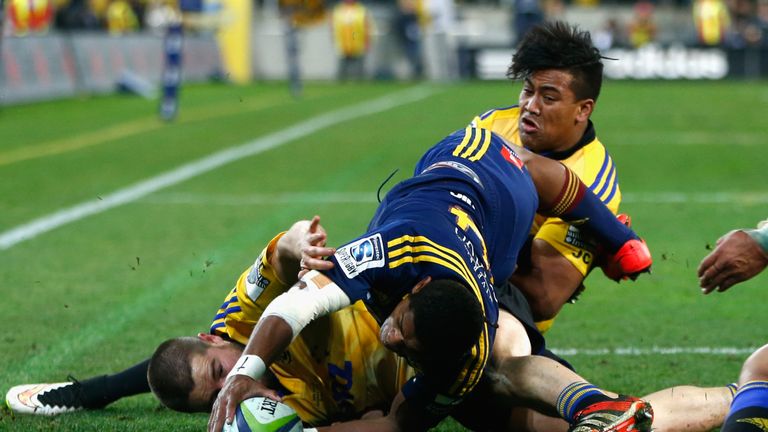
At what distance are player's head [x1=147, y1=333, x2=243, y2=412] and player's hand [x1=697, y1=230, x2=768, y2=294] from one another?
64.3 inches

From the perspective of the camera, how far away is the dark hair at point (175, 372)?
4.32 metres

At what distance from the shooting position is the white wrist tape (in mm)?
3801

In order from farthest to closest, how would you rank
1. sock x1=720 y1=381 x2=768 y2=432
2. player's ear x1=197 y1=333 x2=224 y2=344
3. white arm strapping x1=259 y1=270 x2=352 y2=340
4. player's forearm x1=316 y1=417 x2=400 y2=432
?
1. player's ear x1=197 y1=333 x2=224 y2=344
2. player's forearm x1=316 y1=417 x2=400 y2=432
3. white arm strapping x1=259 y1=270 x2=352 y2=340
4. sock x1=720 y1=381 x2=768 y2=432

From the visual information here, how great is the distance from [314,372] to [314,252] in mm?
741

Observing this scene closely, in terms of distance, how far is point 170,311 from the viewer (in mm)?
6602

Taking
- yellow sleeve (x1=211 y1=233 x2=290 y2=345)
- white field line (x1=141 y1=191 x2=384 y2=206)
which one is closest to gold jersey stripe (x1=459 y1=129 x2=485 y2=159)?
yellow sleeve (x1=211 y1=233 x2=290 y2=345)

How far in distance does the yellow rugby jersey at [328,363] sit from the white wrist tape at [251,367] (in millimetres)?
741

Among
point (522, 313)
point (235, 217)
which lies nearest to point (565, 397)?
point (522, 313)

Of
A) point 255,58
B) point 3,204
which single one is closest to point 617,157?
point 3,204

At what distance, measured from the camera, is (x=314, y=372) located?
15.2ft

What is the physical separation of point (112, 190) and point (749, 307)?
622 centimetres

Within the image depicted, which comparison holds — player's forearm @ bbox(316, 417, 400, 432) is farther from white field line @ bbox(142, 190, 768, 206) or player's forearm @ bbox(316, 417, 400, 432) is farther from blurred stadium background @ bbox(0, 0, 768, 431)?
white field line @ bbox(142, 190, 768, 206)

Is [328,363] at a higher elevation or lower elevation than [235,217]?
higher

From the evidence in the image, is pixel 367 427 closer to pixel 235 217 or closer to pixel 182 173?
pixel 235 217
